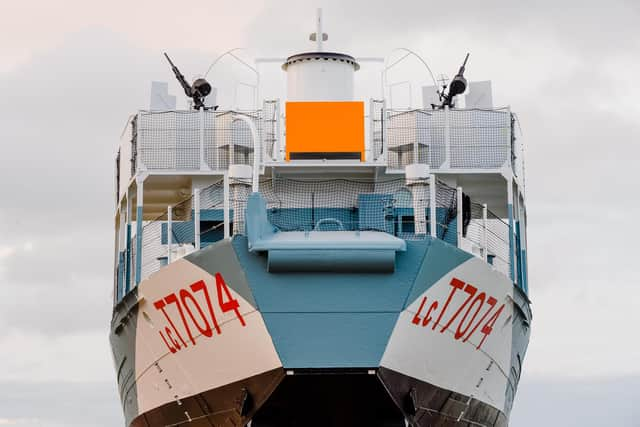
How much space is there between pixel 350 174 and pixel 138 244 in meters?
4.50

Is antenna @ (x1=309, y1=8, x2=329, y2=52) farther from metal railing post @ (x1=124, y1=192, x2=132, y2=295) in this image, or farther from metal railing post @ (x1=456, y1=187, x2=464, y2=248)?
metal railing post @ (x1=456, y1=187, x2=464, y2=248)

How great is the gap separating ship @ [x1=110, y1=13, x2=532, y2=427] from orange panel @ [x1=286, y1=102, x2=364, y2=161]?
0.10ft

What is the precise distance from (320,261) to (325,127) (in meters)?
5.87

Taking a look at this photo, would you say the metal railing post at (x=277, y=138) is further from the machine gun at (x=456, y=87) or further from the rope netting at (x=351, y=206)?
the machine gun at (x=456, y=87)

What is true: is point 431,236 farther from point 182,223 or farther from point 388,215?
A: point 182,223

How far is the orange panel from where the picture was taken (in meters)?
25.1

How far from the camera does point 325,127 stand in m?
25.2

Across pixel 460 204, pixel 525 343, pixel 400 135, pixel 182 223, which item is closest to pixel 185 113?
pixel 182 223

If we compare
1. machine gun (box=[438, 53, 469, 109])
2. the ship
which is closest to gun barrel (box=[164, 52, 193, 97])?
the ship

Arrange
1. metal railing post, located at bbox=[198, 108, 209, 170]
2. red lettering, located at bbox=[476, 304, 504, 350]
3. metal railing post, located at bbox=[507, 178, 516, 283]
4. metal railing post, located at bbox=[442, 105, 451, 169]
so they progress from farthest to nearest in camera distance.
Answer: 1. metal railing post, located at bbox=[442, 105, 451, 169]
2. metal railing post, located at bbox=[198, 108, 209, 170]
3. metal railing post, located at bbox=[507, 178, 516, 283]
4. red lettering, located at bbox=[476, 304, 504, 350]

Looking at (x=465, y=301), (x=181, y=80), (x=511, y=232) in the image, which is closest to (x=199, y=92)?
(x=181, y=80)

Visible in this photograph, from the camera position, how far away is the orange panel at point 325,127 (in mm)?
25125

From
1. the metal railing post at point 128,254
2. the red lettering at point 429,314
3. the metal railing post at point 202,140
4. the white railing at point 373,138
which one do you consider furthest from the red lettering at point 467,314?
the metal railing post at point 128,254

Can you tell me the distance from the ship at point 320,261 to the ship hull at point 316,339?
27mm
